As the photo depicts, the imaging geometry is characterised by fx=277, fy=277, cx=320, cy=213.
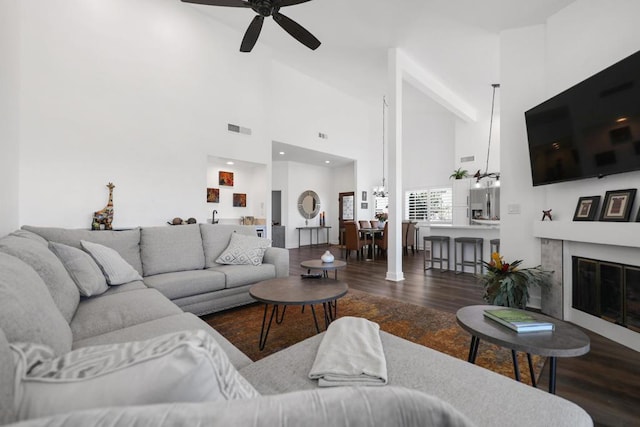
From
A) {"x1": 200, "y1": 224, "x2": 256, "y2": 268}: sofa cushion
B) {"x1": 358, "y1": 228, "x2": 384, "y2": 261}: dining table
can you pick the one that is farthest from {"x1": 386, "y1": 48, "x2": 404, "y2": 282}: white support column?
{"x1": 200, "y1": 224, "x2": 256, "y2": 268}: sofa cushion

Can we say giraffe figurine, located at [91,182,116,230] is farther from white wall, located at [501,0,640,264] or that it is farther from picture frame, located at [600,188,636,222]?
picture frame, located at [600,188,636,222]

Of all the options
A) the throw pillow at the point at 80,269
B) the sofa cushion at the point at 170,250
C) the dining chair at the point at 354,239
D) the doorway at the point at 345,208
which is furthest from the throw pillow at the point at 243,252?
the doorway at the point at 345,208

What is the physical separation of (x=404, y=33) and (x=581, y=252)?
390cm

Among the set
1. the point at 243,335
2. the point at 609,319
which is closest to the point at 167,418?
the point at 243,335

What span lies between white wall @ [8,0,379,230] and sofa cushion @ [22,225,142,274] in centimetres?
46

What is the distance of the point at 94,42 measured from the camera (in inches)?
145

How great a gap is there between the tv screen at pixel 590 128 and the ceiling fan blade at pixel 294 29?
2713 mm

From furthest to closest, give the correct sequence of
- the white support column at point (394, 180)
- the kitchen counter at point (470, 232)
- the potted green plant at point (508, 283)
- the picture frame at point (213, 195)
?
the picture frame at point (213, 195) < the kitchen counter at point (470, 232) < the white support column at point (394, 180) < the potted green plant at point (508, 283)

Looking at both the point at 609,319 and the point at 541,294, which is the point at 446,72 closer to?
the point at 541,294

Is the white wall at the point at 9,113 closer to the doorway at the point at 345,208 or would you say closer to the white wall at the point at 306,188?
the white wall at the point at 306,188

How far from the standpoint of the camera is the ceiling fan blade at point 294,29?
3.00 meters

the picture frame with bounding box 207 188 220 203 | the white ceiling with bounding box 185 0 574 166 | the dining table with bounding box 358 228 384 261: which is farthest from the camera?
the dining table with bounding box 358 228 384 261

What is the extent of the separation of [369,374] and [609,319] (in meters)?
2.89

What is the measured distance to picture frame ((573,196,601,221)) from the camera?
271 cm
